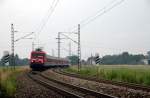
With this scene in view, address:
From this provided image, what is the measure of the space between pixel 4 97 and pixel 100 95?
14.7ft

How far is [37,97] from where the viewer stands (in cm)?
1780

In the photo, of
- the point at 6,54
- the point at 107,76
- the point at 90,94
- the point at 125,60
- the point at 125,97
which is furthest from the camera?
the point at 125,60

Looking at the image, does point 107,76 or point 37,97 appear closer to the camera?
point 37,97

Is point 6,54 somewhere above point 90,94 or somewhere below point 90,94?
above

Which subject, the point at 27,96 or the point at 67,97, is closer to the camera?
the point at 67,97

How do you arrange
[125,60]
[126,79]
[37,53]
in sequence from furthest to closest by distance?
[125,60]
[37,53]
[126,79]

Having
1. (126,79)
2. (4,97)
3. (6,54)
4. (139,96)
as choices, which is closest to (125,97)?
(139,96)

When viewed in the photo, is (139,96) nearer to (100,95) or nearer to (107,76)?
(100,95)

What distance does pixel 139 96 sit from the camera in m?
17.0

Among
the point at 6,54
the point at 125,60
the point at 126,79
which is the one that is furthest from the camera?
the point at 125,60

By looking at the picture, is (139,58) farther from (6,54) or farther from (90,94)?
(90,94)

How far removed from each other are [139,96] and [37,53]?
122 ft

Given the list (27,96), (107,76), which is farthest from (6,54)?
(27,96)

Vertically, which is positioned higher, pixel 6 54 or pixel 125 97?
pixel 6 54
